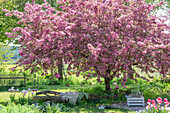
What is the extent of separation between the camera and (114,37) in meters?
8.89

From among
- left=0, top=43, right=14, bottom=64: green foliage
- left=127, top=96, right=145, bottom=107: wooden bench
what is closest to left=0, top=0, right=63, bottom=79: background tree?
left=0, top=43, right=14, bottom=64: green foliage

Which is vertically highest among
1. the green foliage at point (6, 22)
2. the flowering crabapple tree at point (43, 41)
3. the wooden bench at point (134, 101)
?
the green foliage at point (6, 22)

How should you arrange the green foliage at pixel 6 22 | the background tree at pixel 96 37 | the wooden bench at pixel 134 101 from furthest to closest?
the green foliage at pixel 6 22 < the wooden bench at pixel 134 101 < the background tree at pixel 96 37

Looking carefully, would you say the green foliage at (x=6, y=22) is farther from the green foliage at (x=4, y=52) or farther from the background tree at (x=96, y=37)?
the background tree at (x=96, y=37)

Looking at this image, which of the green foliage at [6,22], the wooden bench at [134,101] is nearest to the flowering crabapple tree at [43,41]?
the wooden bench at [134,101]

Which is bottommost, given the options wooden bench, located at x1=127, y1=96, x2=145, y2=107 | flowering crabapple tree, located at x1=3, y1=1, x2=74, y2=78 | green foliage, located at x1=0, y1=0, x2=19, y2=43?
wooden bench, located at x1=127, y1=96, x2=145, y2=107

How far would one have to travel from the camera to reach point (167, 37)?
10148 mm

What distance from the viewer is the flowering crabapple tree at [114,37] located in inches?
343

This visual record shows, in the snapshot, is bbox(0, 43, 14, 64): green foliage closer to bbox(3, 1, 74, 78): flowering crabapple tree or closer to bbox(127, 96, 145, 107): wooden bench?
bbox(3, 1, 74, 78): flowering crabapple tree

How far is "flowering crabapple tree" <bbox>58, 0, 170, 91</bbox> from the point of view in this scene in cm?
870

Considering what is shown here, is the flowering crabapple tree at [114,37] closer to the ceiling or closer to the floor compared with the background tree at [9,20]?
closer to the floor

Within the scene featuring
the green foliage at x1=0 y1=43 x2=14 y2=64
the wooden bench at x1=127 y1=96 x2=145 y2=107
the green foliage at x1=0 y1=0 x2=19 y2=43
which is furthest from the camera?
the green foliage at x1=0 y1=43 x2=14 y2=64

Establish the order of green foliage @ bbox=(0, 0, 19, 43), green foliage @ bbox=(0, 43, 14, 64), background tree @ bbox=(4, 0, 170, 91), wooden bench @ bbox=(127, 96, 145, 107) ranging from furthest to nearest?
green foliage @ bbox=(0, 43, 14, 64) < green foliage @ bbox=(0, 0, 19, 43) < wooden bench @ bbox=(127, 96, 145, 107) < background tree @ bbox=(4, 0, 170, 91)

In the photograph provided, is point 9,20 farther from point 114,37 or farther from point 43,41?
point 114,37
